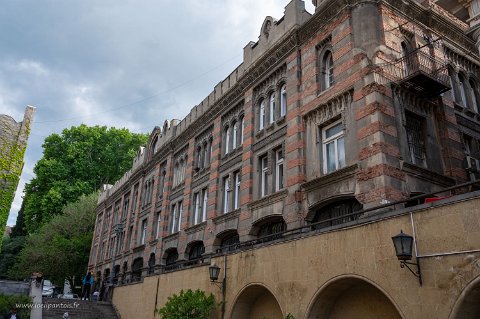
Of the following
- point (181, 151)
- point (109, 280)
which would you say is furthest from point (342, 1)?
point (109, 280)

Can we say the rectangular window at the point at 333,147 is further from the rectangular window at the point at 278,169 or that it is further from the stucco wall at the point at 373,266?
the stucco wall at the point at 373,266

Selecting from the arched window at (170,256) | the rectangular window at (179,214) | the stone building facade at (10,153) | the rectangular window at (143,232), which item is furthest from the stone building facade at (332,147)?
the stone building facade at (10,153)

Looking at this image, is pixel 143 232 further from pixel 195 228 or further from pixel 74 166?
pixel 74 166

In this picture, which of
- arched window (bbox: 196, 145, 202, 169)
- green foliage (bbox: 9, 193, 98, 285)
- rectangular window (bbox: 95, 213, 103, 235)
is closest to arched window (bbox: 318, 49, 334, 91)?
arched window (bbox: 196, 145, 202, 169)

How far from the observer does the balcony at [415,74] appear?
14.1 meters

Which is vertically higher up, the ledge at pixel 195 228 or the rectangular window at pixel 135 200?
the rectangular window at pixel 135 200

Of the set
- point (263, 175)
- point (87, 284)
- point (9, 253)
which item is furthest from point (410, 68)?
point (9, 253)

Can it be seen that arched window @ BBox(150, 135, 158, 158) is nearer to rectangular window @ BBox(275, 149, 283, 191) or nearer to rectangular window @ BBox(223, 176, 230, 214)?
rectangular window @ BBox(223, 176, 230, 214)

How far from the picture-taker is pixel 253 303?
1477 cm

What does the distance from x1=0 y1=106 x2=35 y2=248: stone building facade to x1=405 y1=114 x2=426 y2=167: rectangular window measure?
74.7ft

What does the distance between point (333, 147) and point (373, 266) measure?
6.40 m

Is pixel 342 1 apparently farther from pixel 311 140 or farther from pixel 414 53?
pixel 311 140

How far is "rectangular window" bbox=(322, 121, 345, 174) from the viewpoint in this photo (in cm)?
1477

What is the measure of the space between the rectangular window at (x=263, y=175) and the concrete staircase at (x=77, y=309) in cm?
1358
